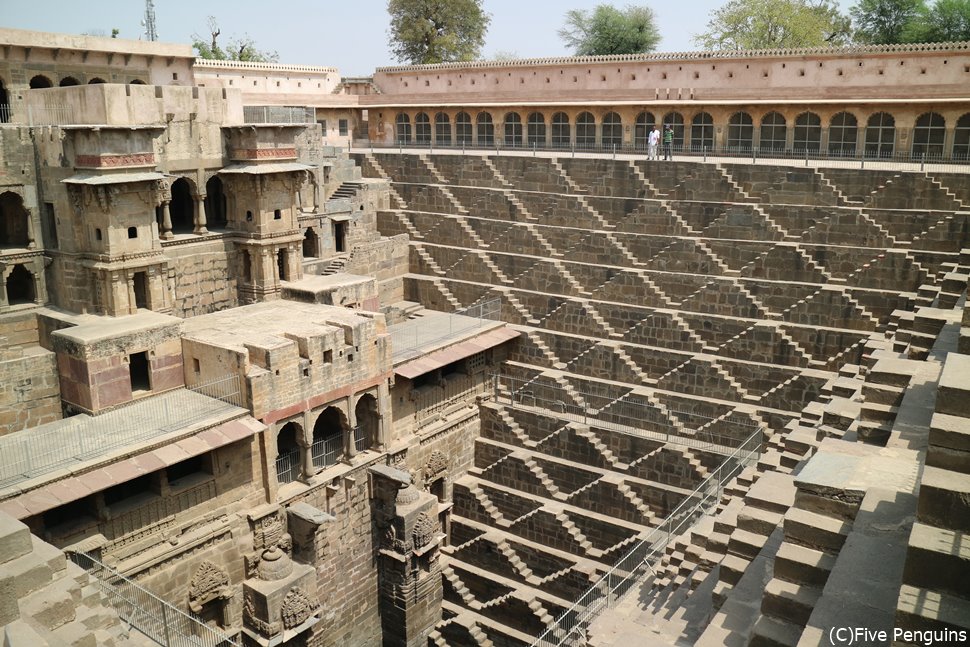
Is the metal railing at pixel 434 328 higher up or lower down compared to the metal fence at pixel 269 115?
lower down

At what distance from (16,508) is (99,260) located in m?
6.58

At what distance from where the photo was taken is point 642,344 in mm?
21188

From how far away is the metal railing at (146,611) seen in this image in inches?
505

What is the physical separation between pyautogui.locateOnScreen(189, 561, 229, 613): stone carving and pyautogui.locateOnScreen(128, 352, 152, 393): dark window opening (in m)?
4.05

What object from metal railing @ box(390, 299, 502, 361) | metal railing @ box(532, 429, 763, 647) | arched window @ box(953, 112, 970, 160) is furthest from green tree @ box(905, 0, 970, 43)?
metal railing @ box(532, 429, 763, 647)

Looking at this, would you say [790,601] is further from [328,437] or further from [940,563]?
[328,437]

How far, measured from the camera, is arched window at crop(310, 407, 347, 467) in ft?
60.5

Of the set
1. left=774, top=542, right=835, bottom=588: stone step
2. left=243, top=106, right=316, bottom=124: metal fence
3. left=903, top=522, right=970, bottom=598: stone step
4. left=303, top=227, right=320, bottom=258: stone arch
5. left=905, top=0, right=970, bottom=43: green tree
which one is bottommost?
left=774, top=542, right=835, bottom=588: stone step

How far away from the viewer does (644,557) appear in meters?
16.4

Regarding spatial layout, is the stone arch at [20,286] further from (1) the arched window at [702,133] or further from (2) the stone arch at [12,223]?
(1) the arched window at [702,133]

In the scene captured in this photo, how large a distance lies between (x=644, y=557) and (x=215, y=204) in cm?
1493

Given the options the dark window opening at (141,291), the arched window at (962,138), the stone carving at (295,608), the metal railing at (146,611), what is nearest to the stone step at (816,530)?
the metal railing at (146,611)

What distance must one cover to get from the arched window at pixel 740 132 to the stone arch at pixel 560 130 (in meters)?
5.72

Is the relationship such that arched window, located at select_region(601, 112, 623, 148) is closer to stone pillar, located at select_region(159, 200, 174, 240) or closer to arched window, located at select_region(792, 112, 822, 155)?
arched window, located at select_region(792, 112, 822, 155)
